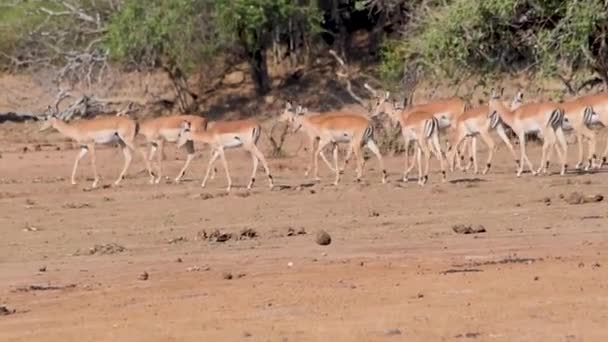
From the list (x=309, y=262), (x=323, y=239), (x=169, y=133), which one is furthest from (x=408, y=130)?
(x=309, y=262)

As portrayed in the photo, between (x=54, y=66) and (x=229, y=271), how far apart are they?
2456cm

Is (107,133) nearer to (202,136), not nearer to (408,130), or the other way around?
(202,136)

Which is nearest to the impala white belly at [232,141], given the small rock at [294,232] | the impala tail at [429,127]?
the impala tail at [429,127]

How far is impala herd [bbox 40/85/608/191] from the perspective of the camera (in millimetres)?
23484

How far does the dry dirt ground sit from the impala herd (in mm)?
739

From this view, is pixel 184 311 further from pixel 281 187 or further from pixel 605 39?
pixel 605 39

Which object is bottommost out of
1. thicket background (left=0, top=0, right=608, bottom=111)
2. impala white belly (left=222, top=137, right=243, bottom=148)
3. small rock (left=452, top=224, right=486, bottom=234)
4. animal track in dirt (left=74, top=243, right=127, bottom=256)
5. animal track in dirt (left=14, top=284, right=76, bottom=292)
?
animal track in dirt (left=74, top=243, right=127, bottom=256)

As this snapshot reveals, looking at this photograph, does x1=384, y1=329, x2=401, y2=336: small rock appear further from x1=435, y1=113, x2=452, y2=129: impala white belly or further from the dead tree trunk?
the dead tree trunk

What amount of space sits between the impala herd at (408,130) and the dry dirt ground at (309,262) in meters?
0.74

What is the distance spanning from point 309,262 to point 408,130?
34.6ft

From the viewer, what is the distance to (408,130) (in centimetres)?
2359

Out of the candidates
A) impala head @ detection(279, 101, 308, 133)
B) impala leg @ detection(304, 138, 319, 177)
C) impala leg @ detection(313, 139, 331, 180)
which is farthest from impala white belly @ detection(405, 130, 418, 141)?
impala head @ detection(279, 101, 308, 133)

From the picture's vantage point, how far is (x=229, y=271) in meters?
12.8

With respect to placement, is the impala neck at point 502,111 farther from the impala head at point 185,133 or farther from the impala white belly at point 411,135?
the impala head at point 185,133
